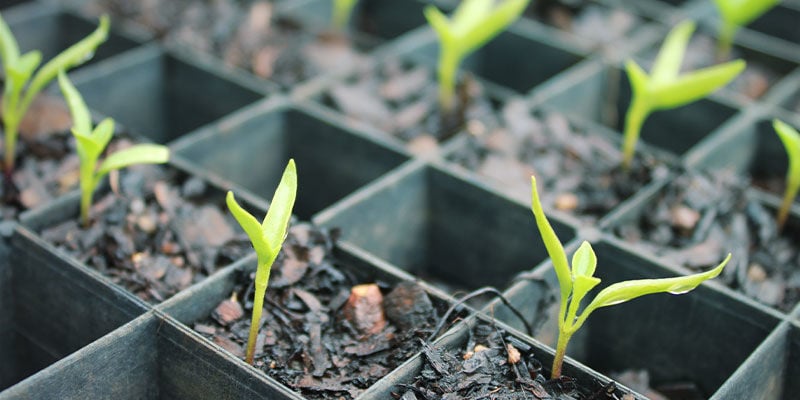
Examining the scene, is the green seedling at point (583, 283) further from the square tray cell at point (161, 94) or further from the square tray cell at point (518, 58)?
the square tray cell at point (518, 58)

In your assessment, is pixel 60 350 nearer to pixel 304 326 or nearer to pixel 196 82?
pixel 304 326

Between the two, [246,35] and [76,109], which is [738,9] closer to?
[246,35]

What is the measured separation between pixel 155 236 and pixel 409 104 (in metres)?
0.79

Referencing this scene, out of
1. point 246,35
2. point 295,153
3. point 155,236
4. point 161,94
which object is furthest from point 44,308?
point 246,35

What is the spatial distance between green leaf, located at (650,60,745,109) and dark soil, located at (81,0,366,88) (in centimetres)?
87

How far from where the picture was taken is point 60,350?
157 centimetres

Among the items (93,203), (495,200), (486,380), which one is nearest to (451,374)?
(486,380)

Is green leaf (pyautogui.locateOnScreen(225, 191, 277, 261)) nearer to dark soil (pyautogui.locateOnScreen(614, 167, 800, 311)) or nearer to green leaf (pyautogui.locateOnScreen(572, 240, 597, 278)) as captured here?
green leaf (pyautogui.locateOnScreen(572, 240, 597, 278))

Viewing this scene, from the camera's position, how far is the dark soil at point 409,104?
6.94ft

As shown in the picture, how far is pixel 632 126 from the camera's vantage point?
1.88 metres

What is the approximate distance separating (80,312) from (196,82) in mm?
877

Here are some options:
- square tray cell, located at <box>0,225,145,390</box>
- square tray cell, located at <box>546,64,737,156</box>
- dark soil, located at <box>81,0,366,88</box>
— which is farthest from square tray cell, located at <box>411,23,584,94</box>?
square tray cell, located at <box>0,225,145,390</box>

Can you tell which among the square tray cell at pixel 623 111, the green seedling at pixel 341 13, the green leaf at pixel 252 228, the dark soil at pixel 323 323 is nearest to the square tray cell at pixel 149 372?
the dark soil at pixel 323 323

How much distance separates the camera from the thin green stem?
1.83 m
